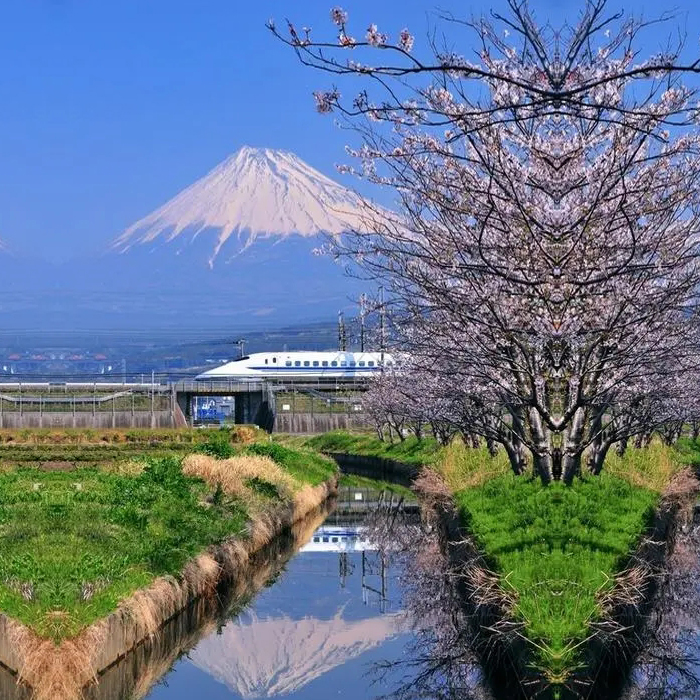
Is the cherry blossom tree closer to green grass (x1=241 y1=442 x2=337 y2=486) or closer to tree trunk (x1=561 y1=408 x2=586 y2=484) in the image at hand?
tree trunk (x1=561 y1=408 x2=586 y2=484)

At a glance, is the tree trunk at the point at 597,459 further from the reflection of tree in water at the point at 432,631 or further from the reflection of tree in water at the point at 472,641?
the reflection of tree in water at the point at 432,631

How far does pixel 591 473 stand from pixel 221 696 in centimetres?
1509

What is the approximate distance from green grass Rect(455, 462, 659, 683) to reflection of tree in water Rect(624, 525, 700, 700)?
1.06 meters

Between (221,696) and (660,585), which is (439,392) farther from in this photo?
(221,696)

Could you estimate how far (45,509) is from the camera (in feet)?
77.1

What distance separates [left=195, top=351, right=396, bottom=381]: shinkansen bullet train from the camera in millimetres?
116562

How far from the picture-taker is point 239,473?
109 feet

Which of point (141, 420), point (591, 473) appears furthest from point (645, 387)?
point (141, 420)

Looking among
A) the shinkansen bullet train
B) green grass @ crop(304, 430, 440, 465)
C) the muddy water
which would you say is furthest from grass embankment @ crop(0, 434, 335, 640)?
the shinkansen bullet train

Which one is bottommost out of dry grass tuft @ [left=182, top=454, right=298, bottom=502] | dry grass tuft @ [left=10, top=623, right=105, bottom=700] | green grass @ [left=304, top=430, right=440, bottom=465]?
dry grass tuft @ [left=10, top=623, right=105, bottom=700]

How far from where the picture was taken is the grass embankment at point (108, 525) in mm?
17594

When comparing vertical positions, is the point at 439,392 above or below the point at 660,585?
above

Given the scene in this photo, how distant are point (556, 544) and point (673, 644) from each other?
84.5 inches

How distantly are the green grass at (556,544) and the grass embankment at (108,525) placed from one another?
5.01 meters
